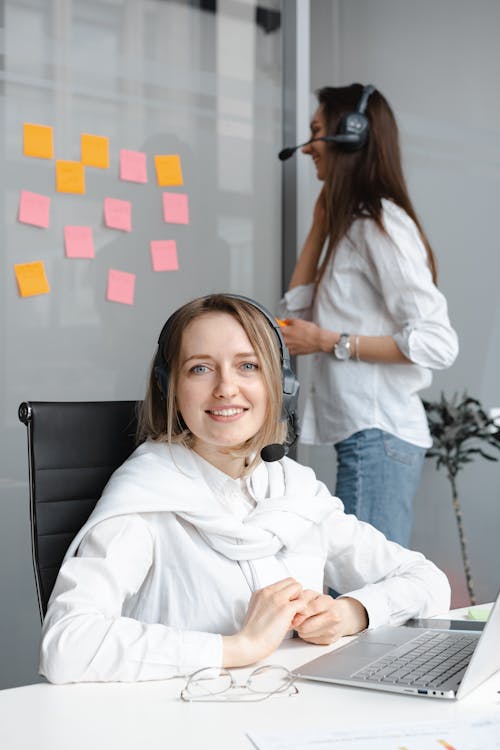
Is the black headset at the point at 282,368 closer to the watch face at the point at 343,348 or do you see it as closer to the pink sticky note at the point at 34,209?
the watch face at the point at 343,348

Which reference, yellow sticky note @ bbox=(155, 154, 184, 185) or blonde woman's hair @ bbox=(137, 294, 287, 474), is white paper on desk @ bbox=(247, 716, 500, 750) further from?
yellow sticky note @ bbox=(155, 154, 184, 185)

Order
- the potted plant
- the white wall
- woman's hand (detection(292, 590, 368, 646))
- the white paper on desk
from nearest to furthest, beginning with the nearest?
the white paper on desk, woman's hand (detection(292, 590, 368, 646)), the potted plant, the white wall

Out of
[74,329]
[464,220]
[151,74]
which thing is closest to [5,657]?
[74,329]

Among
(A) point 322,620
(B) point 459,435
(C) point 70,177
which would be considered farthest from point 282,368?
(B) point 459,435

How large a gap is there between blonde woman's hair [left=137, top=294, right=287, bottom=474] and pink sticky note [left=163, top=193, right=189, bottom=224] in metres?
1.32

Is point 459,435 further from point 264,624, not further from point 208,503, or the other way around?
point 264,624

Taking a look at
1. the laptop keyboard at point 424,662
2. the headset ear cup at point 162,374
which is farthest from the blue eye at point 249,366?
the laptop keyboard at point 424,662

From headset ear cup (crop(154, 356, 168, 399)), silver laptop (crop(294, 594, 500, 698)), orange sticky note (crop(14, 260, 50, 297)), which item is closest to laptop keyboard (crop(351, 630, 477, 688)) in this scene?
silver laptop (crop(294, 594, 500, 698))

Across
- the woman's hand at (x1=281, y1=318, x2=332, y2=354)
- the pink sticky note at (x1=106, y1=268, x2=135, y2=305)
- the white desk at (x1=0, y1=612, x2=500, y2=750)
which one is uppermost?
the pink sticky note at (x1=106, y1=268, x2=135, y2=305)

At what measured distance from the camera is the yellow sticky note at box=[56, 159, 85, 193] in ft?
8.60

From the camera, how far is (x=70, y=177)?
2641mm

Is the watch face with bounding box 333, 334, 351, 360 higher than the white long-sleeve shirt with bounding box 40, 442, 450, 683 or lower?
higher

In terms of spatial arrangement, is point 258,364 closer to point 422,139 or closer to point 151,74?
point 151,74

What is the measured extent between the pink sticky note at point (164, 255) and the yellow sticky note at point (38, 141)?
39 centimetres
